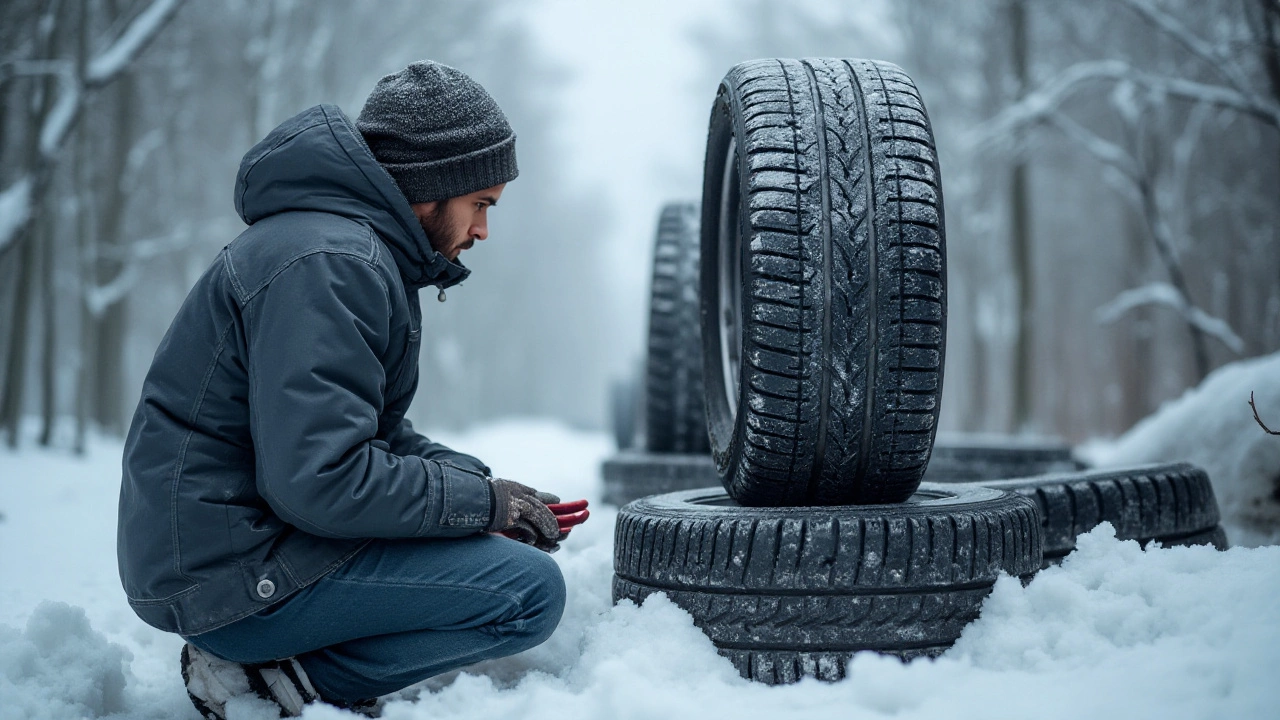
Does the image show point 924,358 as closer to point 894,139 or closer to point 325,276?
point 894,139

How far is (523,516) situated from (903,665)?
0.88m

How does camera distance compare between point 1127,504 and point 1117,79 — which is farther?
point 1117,79

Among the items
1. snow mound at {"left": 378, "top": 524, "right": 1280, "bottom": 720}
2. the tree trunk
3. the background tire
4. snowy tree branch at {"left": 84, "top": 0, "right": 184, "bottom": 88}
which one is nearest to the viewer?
snow mound at {"left": 378, "top": 524, "right": 1280, "bottom": 720}

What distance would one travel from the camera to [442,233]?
2373 millimetres

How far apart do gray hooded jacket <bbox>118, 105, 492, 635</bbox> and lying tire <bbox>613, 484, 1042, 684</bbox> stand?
60 cm

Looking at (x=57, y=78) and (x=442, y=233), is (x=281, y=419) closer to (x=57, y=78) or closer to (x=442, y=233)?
(x=442, y=233)

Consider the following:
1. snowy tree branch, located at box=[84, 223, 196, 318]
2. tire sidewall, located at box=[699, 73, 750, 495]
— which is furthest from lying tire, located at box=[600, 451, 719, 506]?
snowy tree branch, located at box=[84, 223, 196, 318]

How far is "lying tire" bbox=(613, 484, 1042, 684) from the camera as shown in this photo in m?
2.21

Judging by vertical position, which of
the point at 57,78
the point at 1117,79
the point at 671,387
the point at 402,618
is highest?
the point at 1117,79

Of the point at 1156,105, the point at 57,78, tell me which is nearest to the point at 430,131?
the point at 57,78

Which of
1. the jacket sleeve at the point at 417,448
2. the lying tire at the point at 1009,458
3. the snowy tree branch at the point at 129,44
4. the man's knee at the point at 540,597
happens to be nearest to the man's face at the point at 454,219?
the jacket sleeve at the point at 417,448

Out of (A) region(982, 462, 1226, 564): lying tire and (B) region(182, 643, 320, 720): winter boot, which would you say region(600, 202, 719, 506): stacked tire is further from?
(B) region(182, 643, 320, 720): winter boot

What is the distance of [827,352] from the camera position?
2.38 m

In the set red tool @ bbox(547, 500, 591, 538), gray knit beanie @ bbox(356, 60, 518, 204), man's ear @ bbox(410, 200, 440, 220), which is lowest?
red tool @ bbox(547, 500, 591, 538)
